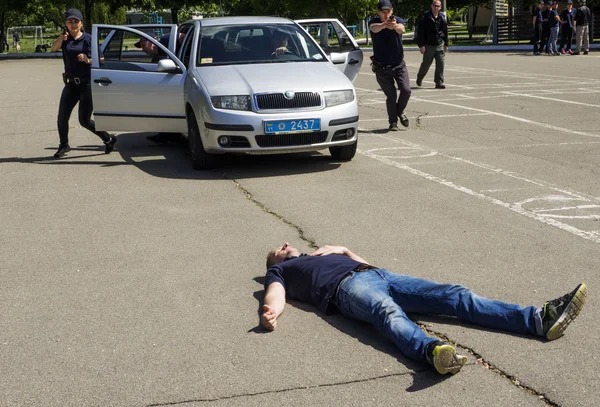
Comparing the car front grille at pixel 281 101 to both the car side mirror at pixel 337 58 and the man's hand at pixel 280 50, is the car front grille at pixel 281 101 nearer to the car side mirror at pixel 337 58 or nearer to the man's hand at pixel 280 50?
the man's hand at pixel 280 50

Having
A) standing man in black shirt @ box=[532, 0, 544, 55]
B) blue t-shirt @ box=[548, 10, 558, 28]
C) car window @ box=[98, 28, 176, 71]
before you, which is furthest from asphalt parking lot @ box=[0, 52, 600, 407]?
standing man in black shirt @ box=[532, 0, 544, 55]

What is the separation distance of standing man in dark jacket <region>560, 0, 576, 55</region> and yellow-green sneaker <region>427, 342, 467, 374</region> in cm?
3044

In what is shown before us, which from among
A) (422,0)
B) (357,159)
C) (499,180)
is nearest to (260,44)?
(357,159)

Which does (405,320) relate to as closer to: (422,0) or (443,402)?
(443,402)

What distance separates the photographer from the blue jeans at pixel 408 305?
15.0ft

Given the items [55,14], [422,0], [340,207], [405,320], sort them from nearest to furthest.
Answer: [405,320], [340,207], [422,0], [55,14]

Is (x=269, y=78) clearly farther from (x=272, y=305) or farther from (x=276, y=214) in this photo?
(x=272, y=305)

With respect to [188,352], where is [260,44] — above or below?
above

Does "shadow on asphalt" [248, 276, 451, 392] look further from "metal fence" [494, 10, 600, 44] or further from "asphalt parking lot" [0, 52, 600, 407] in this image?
→ "metal fence" [494, 10, 600, 44]

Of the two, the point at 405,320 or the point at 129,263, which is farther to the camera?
the point at 129,263

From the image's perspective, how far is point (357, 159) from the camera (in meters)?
10.6

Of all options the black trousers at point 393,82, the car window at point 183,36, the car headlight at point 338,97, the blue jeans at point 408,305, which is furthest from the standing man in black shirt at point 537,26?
the blue jeans at point 408,305

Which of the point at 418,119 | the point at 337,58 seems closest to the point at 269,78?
the point at 337,58

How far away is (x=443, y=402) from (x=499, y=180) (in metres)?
5.35
